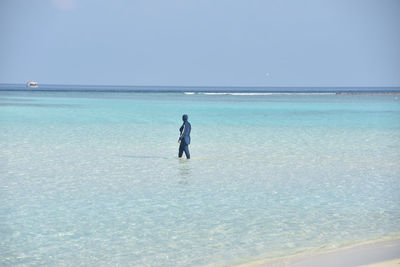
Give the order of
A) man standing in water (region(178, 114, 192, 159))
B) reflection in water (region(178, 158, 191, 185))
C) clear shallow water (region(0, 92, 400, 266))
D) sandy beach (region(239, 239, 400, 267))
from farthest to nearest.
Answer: man standing in water (region(178, 114, 192, 159))
reflection in water (region(178, 158, 191, 185))
clear shallow water (region(0, 92, 400, 266))
sandy beach (region(239, 239, 400, 267))

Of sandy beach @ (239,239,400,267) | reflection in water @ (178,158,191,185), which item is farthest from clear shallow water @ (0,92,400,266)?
sandy beach @ (239,239,400,267)

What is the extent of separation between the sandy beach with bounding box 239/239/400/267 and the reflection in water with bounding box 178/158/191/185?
5566 mm

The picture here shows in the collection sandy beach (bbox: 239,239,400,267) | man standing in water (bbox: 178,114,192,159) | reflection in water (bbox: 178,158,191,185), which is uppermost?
man standing in water (bbox: 178,114,192,159)

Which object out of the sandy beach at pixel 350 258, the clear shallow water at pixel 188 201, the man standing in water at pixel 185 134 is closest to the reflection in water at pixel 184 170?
the clear shallow water at pixel 188 201

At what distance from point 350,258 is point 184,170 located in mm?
7675

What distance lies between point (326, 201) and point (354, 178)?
10.0ft

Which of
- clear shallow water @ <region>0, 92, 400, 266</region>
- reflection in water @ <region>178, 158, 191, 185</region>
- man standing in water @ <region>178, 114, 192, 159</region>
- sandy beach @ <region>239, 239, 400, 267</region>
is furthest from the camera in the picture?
man standing in water @ <region>178, 114, 192, 159</region>

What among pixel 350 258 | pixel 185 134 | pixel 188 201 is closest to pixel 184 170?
pixel 185 134

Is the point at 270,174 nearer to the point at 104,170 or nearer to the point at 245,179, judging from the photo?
the point at 245,179

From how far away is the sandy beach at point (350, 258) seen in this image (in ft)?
22.9

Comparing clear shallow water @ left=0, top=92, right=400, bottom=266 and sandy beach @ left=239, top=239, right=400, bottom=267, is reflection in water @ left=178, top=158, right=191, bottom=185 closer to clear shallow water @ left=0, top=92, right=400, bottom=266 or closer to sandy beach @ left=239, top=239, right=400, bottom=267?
clear shallow water @ left=0, top=92, right=400, bottom=266

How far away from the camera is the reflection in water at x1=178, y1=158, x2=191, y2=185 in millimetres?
12992

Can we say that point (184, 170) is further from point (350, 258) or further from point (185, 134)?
point (350, 258)

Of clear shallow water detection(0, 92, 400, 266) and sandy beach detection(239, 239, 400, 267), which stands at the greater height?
sandy beach detection(239, 239, 400, 267)
